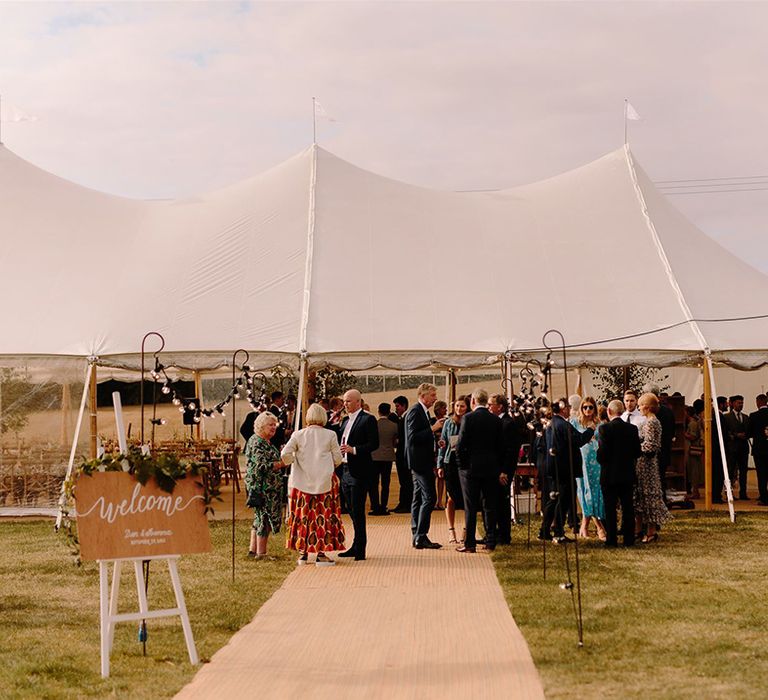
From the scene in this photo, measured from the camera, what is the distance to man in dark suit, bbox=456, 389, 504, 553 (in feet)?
35.0

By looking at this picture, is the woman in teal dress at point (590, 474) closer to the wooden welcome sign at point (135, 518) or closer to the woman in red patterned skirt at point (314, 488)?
the woman in red patterned skirt at point (314, 488)

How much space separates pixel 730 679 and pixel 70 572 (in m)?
6.30

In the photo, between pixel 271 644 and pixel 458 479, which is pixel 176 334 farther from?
pixel 271 644

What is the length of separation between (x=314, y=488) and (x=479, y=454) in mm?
1673

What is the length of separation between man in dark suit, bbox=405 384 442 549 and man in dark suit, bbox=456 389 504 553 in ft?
1.25

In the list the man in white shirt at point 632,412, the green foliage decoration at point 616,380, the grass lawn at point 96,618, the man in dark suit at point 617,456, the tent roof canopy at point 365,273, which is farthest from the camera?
the green foliage decoration at point 616,380

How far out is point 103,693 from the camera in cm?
586

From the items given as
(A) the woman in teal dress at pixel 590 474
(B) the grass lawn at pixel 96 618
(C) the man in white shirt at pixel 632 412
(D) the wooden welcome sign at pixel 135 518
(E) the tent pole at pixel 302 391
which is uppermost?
(E) the tent pole at pixel 302 391

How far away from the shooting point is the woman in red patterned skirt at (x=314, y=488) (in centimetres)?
1009

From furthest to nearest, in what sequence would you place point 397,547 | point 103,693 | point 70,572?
point 397,547, point 70,572, point 103,693

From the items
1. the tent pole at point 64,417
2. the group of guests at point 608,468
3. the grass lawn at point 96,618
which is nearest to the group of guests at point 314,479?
the grass lawn at point 96,618

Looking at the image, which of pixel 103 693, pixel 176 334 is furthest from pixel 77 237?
pixel 103 693

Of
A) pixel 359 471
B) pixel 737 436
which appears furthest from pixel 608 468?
pixel 737 436

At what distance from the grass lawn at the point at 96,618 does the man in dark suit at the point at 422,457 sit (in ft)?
4.67
